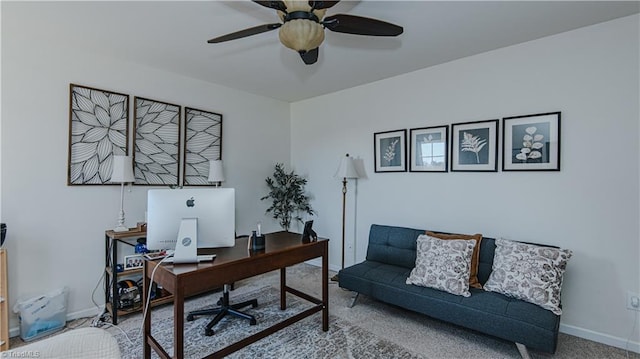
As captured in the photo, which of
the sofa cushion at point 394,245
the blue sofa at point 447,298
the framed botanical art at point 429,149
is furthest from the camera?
the framed botanical art at point 429,149

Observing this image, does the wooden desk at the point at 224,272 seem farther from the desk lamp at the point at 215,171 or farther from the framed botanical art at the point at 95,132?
the framed botanical art at the point at 95,132

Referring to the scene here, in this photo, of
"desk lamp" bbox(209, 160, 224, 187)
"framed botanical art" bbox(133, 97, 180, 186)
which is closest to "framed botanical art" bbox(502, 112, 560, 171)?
"desk lamp" bbox(209, 160, 224, 187)

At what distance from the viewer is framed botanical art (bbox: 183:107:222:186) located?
3555 mm

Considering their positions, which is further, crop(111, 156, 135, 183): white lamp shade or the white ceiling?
crop(111, 156, 135, 183): white lamp shade

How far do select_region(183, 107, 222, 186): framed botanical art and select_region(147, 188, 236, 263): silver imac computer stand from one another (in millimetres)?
1751

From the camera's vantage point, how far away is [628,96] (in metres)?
2.26

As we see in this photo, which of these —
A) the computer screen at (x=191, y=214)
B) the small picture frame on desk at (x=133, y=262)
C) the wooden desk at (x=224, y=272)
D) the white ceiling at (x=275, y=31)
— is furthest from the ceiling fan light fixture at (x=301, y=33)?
the small picture frame on desk at (x=133, y=262)

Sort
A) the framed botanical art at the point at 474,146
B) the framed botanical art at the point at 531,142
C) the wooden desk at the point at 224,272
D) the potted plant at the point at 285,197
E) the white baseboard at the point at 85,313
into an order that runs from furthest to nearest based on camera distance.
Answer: the potted plant at the point at 285,197, the framed botanical art at the point at 474,146, the white baseboard at the point at 85,313, the framed botanical art at the point at 531,142, the wooden desk at the point at 224,272

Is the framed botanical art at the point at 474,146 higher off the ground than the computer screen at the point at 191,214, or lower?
higher

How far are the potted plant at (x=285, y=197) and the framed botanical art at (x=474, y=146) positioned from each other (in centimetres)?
211

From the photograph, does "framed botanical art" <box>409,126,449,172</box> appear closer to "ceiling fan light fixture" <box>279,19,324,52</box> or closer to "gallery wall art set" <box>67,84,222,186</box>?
"ceiling fan light fixture" <box>279,19,324,52</box>

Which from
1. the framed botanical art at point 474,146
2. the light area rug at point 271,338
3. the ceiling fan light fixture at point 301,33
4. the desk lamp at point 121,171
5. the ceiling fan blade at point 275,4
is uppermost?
the ceiling fan blade at point 275,4

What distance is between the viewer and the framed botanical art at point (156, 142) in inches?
124

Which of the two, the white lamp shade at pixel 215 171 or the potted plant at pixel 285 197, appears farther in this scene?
the potted plant at pixel 285 197
